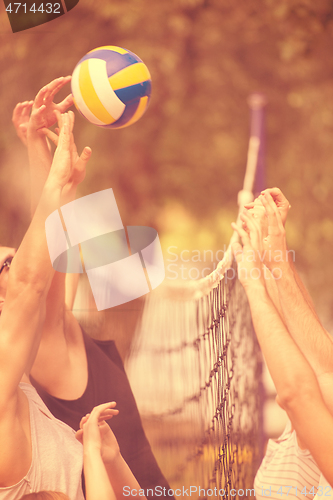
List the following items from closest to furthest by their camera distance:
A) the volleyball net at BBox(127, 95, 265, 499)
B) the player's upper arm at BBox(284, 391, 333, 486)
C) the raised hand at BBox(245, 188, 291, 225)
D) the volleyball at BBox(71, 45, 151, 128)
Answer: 1. the player's upper arm at BBox(284, 391, 333, 486)
2. the volleyball at BBox(71, 45, 151, 128)
3. the raised hand at BBox(245, 188, 291, 225)
4. the volleyball net at BBox(127, 95, 265, 499)

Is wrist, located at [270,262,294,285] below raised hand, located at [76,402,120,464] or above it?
above

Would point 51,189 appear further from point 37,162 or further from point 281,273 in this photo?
point 281,273

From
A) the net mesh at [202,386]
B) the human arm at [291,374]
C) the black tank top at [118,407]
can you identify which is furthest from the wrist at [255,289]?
the black tank top at [118,407]

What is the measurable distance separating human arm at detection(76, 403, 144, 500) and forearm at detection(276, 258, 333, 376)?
0.68 metres

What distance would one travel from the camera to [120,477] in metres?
1.56

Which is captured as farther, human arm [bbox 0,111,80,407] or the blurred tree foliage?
the blurred tree foliage

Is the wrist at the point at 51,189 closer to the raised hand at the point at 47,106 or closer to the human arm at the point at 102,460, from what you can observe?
the raised hand at the point at 47,106

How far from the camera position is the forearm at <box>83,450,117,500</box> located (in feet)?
4.79

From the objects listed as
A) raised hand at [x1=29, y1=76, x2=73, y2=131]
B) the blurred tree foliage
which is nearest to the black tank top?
the blurred tree foliage

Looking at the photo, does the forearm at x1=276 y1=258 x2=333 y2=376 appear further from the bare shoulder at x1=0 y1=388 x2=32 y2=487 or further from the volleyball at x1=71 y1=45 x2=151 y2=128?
the bare shoulder at x1=0 y1=388 x2=32 y2=487

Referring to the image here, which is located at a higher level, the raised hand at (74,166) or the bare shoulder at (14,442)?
the raised hand at (74,166)

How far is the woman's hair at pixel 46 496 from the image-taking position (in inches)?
55.3

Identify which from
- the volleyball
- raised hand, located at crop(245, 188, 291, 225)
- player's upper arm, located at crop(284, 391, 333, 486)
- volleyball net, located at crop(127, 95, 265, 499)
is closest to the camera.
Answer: player's upper arm, located at crop(284, 391, 333, 486)

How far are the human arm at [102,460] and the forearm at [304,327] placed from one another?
68 cm
